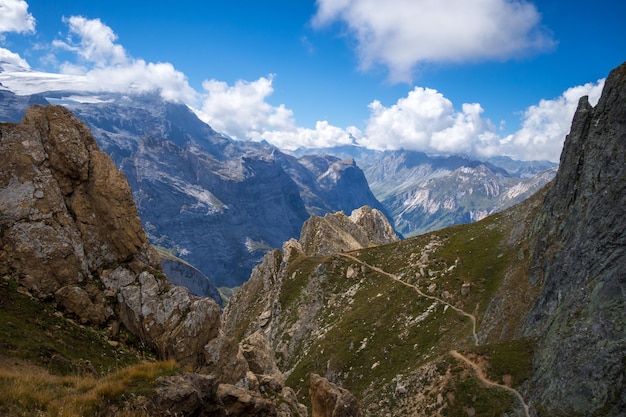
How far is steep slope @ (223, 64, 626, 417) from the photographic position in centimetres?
4091

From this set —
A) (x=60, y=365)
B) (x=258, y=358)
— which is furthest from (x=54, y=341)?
(x=258, y=358)

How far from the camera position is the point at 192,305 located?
116 feet

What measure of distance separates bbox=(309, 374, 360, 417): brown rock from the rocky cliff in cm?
198

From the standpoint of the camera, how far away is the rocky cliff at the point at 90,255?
30453 millimetres

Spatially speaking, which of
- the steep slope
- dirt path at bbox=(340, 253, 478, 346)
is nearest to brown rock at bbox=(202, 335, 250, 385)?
the steep slope

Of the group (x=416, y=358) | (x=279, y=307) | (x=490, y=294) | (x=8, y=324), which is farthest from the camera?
(x=279, y=307)

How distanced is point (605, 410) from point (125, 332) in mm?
43432

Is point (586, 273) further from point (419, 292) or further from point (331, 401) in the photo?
Result: point (419, 292)

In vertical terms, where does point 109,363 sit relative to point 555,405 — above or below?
above

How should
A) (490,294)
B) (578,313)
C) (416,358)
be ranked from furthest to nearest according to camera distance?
(490,294), (416,358), (578,313)

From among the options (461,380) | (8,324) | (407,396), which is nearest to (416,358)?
(407,396)

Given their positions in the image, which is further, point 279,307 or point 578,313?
point 279,307

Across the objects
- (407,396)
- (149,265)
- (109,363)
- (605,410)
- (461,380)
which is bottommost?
(407,396)

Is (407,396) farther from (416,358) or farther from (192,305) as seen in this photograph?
(192,305)
